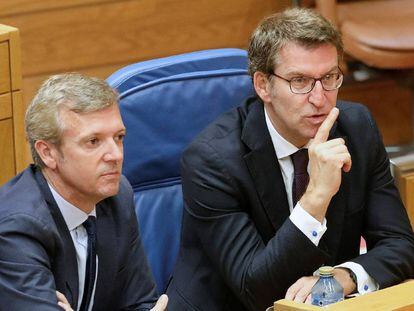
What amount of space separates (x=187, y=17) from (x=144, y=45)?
0.76ft

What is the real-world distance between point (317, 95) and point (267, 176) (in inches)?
9.3

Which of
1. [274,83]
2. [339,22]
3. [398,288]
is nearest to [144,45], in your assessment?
[339,22]

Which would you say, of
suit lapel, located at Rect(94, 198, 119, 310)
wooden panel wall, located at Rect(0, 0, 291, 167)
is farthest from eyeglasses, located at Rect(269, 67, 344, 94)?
wooden panel wall, located at Rect(0, 0, 291, 167)

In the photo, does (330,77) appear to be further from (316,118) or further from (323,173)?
(323,173)

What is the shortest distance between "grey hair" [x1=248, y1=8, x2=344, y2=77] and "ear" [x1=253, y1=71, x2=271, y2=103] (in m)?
0.02

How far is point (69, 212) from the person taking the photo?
2.35 meters

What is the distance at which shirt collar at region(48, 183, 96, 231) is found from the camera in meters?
2.34

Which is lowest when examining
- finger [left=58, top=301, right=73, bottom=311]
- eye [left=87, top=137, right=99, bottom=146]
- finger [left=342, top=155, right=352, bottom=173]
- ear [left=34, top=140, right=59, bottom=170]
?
finger [left=58, top=301, right=73, bottom=311]

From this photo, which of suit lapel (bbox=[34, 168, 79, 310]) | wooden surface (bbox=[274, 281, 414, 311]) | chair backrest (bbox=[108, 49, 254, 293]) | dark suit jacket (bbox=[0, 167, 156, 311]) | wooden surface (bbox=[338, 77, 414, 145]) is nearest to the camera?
wooden surface (bbox=[274, 281, 414, 311])

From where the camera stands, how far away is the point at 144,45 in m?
4.57

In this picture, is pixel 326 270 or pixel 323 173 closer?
pixel 326 270

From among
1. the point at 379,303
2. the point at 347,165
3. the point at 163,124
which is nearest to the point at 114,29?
the point at 163,124

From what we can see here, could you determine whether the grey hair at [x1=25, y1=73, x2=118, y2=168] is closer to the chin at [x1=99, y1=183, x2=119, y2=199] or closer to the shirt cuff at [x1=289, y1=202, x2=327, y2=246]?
the chin at [x1=99, y1=183, x2=119, y2=199]

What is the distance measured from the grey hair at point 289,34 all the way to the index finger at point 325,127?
18cm
